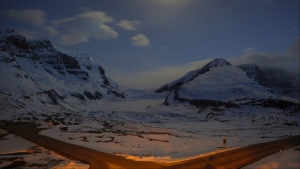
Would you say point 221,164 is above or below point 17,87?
below

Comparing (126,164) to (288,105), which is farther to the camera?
(288,105)

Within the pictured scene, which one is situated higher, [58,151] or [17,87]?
[17,87]

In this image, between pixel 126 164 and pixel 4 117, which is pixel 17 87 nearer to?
pixel 4 117

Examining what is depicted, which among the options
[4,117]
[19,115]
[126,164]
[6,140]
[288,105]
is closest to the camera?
[126,164]

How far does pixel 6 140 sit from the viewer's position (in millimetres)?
44406

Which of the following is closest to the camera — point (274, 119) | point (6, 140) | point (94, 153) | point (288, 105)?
point (94, 153)

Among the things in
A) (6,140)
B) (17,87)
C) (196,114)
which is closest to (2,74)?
(17,87)

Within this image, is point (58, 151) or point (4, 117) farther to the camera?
point (4, 117)

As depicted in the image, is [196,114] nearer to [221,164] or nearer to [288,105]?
[288,105]

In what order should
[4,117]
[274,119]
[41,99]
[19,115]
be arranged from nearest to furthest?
[4,117] → [19,115] → [274,119] → [41,99]

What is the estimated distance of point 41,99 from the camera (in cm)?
15512

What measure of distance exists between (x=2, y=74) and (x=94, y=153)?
6608 inches

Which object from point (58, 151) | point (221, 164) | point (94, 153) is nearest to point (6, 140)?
point (58, 151)

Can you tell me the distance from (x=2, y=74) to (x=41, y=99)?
4197 centimetres
